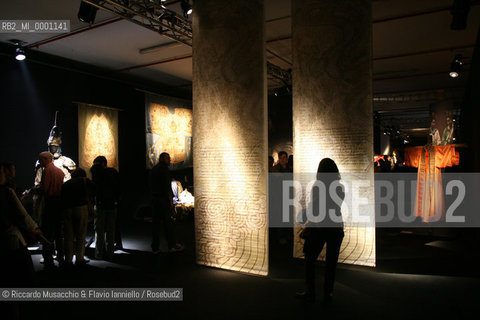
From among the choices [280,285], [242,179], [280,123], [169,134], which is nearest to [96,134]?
[169,134]

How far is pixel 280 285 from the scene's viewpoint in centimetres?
405

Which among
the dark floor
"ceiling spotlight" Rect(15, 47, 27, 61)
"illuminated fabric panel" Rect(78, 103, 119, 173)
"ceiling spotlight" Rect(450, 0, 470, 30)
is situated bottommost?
the dark floor

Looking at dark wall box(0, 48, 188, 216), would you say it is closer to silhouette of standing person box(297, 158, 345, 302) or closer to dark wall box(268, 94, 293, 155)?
dark wall box(268, 94, 293, 155)

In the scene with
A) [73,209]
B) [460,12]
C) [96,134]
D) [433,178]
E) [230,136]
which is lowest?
[73,209]

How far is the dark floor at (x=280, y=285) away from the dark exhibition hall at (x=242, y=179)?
0.09 feet

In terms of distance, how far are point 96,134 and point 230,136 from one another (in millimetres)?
5125

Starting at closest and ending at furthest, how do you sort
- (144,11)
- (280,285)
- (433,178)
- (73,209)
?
(280,285)
(73,209)
(144,11)
(433,178)

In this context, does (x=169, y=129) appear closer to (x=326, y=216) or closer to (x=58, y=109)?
(x=58, y=109)

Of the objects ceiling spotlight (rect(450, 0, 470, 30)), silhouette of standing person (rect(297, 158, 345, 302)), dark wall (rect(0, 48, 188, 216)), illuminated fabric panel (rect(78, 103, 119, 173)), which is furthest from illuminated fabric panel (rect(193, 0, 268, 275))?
illuminated fabric panel (rect(78, 103, 119, 173))

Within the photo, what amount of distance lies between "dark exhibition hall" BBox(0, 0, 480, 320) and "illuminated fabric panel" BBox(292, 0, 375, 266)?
19 millimetres

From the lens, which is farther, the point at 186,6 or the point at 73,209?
the point at 186,6

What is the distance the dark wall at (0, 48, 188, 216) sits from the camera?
6809mm

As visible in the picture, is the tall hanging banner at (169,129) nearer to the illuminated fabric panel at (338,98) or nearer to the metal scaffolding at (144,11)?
the metal scaffolding at (144,11)

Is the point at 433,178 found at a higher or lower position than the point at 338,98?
lower
